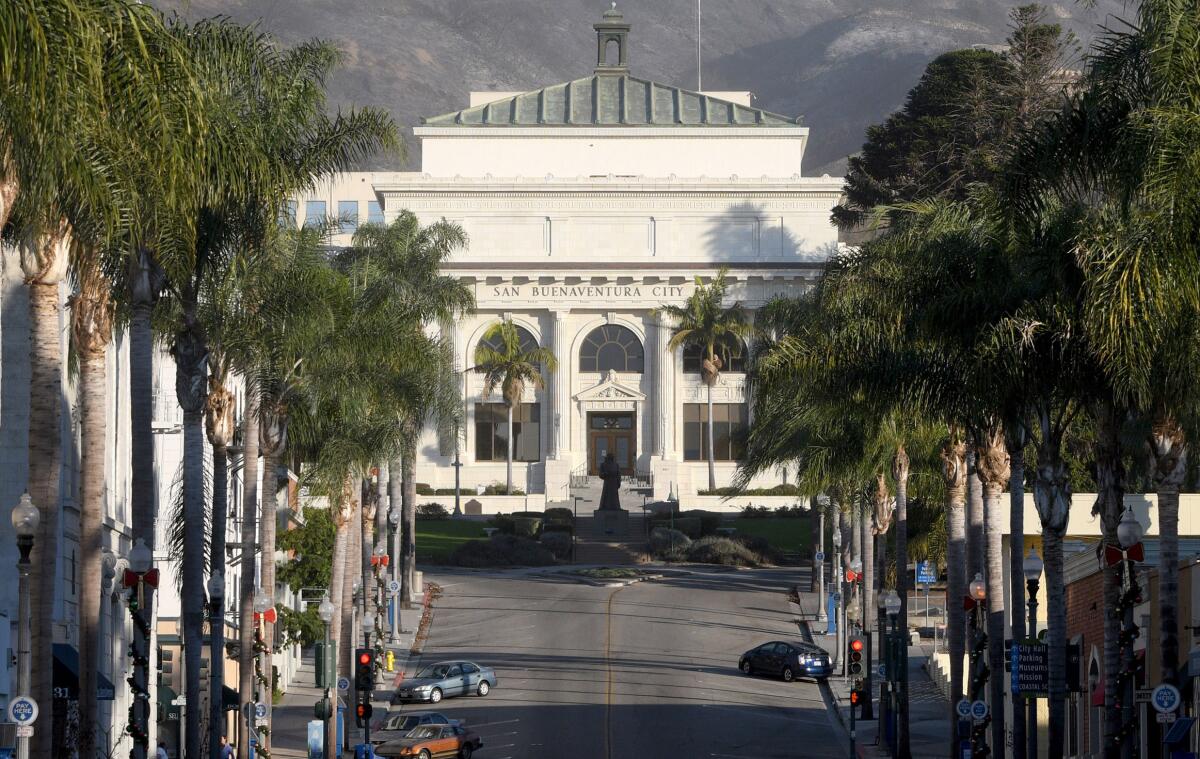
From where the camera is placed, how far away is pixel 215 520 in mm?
34156

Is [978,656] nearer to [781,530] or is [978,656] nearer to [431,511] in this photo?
[781,530]

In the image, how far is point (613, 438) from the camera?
11056 centimetres

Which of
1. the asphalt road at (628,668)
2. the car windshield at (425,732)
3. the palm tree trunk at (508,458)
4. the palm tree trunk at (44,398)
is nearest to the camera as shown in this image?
the palm tree trunk at (44,398)

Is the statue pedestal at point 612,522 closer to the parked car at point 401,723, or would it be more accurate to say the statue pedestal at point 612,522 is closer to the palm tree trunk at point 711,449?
the palm tree trunk at point 711,449

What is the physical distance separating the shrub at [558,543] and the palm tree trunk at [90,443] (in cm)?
5587

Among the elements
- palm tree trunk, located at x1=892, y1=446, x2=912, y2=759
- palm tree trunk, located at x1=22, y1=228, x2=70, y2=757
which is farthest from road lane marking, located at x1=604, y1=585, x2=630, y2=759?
palm tree trunk, located at x1=22, y1=228, x2=70, y2=757

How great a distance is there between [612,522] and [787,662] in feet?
119

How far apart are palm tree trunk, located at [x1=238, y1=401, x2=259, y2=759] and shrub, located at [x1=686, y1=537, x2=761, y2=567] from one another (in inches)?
1765

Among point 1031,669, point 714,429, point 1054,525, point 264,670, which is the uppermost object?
point 714,429

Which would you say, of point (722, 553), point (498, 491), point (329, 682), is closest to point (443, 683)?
point (329, 682)

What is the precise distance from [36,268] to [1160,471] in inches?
596

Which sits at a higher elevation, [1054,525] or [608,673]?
[1054,525]

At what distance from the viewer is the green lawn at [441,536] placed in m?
81.2

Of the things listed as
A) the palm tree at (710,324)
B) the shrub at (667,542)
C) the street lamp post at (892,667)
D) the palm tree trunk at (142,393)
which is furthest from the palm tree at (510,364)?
the palm tree trunk at (142,393)
